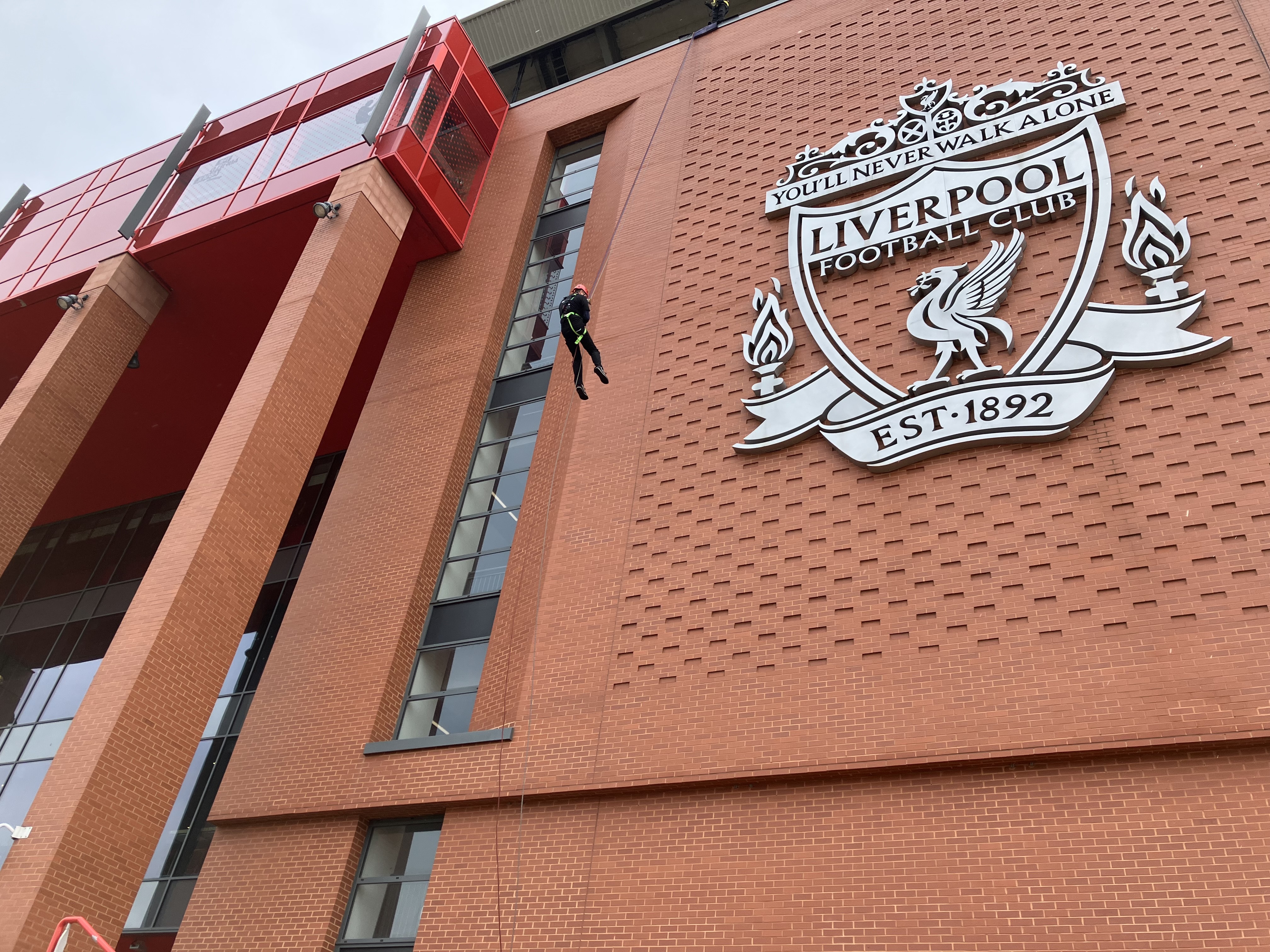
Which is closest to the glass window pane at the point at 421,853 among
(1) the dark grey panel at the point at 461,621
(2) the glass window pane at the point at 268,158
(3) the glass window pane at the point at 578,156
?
(1) the dark grey panel at the point at 461,621

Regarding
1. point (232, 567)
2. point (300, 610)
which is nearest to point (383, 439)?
point (300, 610)

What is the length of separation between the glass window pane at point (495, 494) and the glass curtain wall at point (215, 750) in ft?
13.5

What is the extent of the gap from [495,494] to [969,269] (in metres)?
8.28

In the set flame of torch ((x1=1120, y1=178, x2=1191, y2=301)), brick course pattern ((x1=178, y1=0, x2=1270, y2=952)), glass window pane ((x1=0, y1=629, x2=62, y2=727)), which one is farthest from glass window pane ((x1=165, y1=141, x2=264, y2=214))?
flame of torch ((x1=1120, y1=178, x2=1191, y2=301))

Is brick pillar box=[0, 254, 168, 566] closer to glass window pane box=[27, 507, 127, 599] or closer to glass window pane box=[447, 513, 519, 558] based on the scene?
glass window pane box=[27, 507, 127, 599]

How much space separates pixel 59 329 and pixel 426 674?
404 inches

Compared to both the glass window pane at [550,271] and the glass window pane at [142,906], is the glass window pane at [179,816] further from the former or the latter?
the glass window pane at [550,271]

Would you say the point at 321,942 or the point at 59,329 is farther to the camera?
the point at 59,329

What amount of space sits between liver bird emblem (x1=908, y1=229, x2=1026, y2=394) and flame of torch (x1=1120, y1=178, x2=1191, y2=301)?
54.6 inches

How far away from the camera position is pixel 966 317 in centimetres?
1253

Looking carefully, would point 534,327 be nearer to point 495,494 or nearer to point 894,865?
point 495,494

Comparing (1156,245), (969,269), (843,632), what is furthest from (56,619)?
(1156,245)

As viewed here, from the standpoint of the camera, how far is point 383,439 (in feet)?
55.4

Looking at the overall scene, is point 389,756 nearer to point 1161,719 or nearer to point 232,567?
point 232,567
